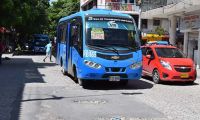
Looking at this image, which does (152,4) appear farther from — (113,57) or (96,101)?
(96,101)

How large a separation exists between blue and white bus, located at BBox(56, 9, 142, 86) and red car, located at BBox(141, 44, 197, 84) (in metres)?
1.95

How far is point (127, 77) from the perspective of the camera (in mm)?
15273

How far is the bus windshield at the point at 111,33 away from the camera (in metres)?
15.4

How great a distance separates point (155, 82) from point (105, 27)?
387cm

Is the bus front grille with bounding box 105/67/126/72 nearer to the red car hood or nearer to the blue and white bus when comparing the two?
the blue and white bus

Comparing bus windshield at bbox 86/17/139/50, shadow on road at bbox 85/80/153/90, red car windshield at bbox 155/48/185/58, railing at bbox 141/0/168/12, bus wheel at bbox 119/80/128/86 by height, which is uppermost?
railing at bbox 141/0/168/12

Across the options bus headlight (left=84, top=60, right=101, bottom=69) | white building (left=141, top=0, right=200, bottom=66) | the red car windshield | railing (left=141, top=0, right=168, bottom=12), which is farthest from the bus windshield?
railing (left=141, top=0, right=168, bottom=12)

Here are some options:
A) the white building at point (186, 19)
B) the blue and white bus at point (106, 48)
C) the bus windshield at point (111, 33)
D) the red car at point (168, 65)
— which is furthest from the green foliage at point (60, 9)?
the bus windshield at point (111, 33)

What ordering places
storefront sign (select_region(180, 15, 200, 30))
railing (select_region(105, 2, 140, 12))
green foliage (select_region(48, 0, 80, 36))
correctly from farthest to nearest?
green foliage (select_region(48, 0, 80, 36)) < railing (select_region(105, 2, 140, 12)) < storefront sign (select_region(180, 15, 200, 30))

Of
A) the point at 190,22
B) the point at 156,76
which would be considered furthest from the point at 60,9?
the point at 156,76

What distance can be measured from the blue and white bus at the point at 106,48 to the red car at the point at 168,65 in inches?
76.6

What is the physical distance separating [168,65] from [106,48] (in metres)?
3.66

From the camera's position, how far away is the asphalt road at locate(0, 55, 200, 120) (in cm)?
1006

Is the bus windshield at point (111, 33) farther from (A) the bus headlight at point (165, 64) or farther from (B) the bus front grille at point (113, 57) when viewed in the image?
(A) the bus headlight at point (165, 64)
